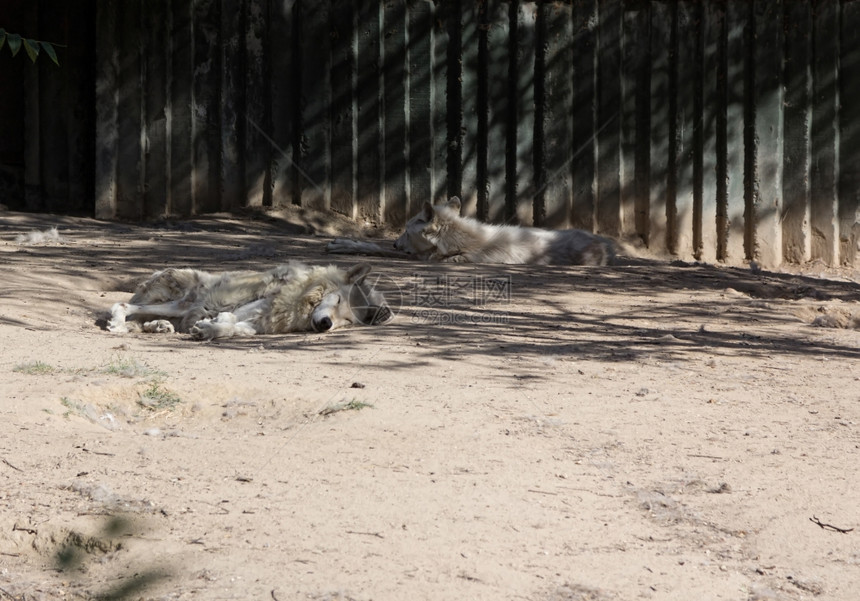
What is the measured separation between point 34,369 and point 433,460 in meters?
2.18

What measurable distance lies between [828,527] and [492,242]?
647 cm

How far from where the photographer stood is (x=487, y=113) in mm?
10797

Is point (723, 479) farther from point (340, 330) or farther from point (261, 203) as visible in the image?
point (261, 203)

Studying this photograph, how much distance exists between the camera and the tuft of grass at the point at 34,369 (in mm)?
4738

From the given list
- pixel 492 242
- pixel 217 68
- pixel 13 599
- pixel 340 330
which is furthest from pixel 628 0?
pixel 13 599

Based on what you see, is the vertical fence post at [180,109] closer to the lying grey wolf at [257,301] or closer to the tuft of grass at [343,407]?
the lying grey wolf at [257,301]

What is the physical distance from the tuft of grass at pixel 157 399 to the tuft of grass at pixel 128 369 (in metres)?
0.18

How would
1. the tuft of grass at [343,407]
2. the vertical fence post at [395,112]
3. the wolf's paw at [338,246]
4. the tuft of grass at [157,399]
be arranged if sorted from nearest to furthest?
the tuft of grass at [343,407], the tuft of grass at [157,399], the wolf's paw at [338,246], the vertical fence post at [395,112]

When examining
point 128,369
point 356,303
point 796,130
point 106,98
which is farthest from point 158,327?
point 796,130

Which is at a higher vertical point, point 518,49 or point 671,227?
point 518,49

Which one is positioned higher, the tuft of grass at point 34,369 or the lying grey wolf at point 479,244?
the lying grey wolf at point 479,244

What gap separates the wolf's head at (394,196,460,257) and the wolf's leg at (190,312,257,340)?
125 inches

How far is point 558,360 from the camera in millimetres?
5570

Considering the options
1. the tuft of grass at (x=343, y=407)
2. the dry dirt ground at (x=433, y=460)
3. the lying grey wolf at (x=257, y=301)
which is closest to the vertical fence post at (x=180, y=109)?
the lying grey wolf at (x=257, y=301)
